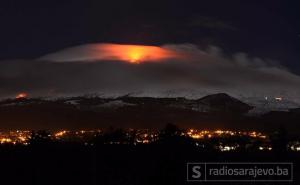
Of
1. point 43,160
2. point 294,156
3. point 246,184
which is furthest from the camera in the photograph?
point 294,156

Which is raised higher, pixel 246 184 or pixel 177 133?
pixel 177 133

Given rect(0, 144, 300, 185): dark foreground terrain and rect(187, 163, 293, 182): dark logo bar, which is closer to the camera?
rect(187, 163, 293, 182): dark logo bar

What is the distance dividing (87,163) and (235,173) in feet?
55.5

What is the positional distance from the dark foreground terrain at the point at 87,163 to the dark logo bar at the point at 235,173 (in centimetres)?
112

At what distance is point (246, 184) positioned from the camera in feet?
168

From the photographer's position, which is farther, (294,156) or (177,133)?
(294,156)

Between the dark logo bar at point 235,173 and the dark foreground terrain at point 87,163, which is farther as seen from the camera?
the dark foreground terrain at point 87,163

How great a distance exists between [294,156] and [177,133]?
1690cm

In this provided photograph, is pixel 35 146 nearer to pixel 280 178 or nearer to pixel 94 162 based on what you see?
pixel 94 162

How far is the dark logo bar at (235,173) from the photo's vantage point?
160 feet

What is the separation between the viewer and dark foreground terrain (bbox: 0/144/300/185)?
55.9 m

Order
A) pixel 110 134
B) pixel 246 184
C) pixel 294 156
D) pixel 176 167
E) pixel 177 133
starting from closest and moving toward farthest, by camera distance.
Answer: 1. pixel 176 167
2. pixel 246 184
3. pixel 177 133
4. pixel 294 156
5. pixel 110 134

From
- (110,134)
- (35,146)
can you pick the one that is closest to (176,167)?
(35,146)

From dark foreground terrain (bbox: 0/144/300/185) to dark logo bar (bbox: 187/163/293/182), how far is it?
1.12 meters
